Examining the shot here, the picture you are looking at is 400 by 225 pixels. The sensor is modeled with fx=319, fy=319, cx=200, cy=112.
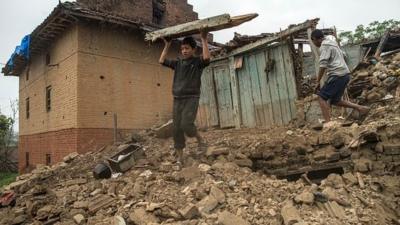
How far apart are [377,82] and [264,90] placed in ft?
8.67

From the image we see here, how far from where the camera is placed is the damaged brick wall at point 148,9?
1228 cm

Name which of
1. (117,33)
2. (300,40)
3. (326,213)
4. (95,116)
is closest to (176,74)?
(326,213)

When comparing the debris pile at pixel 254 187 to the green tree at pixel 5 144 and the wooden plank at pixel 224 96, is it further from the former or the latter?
the green tree at pixel 5 144

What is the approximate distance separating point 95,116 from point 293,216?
25.1 feet

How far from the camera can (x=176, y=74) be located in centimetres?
505

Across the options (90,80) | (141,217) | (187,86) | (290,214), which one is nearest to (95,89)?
(90,80)

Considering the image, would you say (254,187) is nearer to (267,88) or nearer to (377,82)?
(267,88)

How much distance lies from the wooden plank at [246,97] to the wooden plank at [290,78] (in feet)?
3.76

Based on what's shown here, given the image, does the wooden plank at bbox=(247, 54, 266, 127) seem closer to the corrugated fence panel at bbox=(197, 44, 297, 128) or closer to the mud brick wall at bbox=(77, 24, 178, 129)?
the corrugated fence panel at bbox=(197, 44, 297, 128)

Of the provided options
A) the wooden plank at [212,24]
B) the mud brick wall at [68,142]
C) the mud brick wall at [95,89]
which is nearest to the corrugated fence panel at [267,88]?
the wooden plank at [212,24]

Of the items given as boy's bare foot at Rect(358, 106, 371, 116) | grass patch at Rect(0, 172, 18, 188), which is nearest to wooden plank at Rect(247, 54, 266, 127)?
boy's bare foot at Rect(358, 106, 371, 116)

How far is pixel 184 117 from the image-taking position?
494 centimetres

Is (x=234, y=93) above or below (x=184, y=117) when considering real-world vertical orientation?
above

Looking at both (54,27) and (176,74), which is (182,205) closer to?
(176,74)
